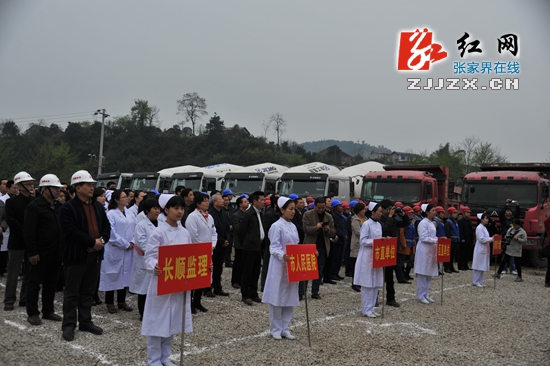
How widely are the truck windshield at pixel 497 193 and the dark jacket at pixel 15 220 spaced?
1414cm

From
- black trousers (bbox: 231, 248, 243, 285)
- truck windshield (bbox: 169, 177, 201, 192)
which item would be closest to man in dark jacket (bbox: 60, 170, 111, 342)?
black trousers (bbox: 231, 248, 243, 285)

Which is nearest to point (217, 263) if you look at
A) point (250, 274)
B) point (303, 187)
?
point (250, 274)

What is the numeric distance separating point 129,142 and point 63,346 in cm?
5104

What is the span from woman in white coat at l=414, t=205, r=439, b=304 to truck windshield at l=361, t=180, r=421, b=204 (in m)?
Answer: 7.18

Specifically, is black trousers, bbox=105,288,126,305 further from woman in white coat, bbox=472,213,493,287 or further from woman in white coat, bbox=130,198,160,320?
woman in white coat, bbox=472,213,493,287

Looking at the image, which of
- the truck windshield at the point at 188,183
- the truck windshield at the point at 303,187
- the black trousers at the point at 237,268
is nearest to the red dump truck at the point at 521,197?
the truck windshield at the point at 303,187

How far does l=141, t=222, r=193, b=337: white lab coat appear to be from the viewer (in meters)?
4.73

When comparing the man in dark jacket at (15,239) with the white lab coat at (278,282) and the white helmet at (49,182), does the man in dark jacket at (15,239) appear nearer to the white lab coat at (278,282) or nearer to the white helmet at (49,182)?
the white helmet at (49,182)

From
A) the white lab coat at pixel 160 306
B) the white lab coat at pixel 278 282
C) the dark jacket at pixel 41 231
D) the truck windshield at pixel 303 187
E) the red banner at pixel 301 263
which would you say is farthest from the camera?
the truck windshield at pixel 303 187

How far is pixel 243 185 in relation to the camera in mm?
20750

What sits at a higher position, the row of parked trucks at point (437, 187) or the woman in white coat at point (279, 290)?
the row of parked trucks at point (437, 187)

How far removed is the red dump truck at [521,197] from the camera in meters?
15.2

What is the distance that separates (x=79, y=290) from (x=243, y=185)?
48.2 ft

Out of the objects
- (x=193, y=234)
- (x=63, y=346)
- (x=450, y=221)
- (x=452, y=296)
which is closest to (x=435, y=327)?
(x=452, y=296)
